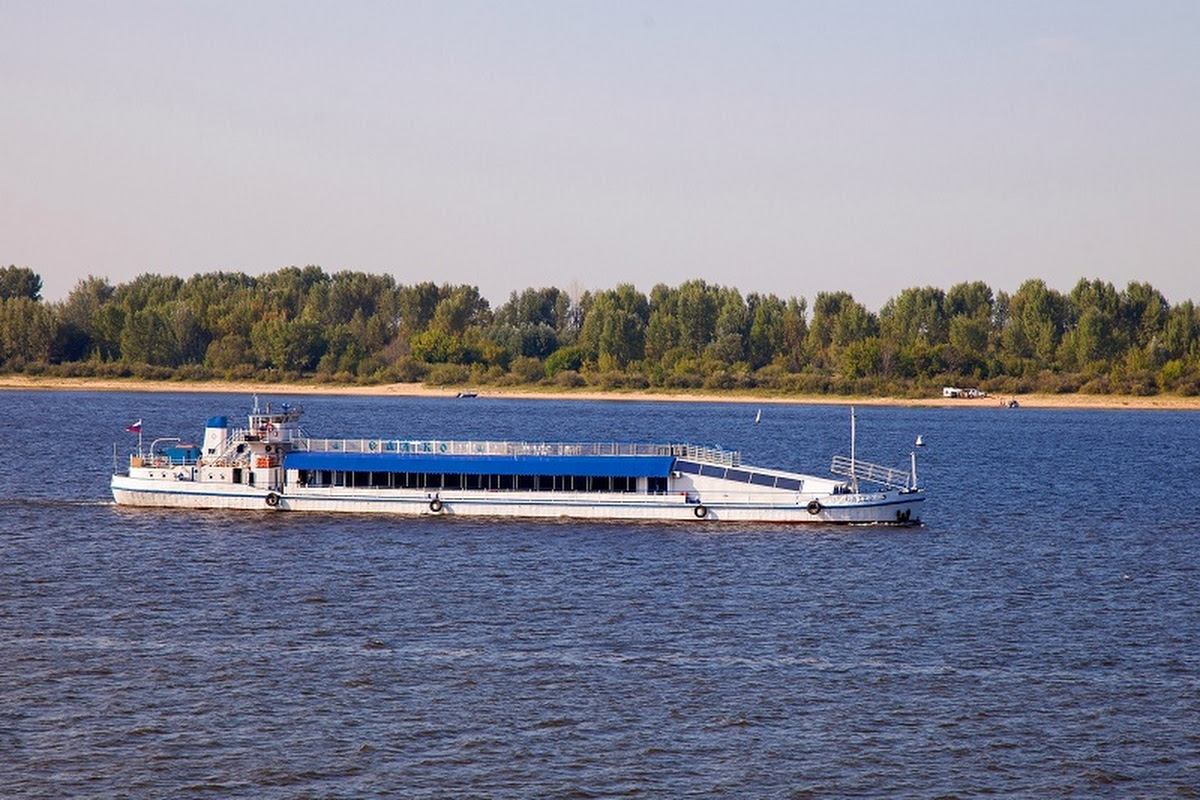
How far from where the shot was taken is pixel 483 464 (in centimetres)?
9694

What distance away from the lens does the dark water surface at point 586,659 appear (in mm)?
43750

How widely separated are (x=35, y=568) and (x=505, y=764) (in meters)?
40.7

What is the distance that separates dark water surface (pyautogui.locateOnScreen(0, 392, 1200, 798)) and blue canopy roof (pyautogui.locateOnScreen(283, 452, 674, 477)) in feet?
11.7

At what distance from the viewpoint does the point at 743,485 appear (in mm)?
94750

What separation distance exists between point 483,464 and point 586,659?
134ft

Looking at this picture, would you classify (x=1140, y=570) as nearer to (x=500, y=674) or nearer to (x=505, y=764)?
(x=500, y=674)

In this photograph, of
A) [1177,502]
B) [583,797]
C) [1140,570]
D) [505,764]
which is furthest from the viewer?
[1177,502]

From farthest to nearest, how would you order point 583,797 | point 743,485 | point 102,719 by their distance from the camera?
point 743,485 < point 102,719 < point 583,797

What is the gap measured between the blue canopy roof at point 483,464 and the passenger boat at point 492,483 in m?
0.06

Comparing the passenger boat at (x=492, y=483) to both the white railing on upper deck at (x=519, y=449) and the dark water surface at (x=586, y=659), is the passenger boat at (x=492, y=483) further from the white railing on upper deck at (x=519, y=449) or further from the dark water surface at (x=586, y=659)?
the dark water surface at (x=586, y=659)

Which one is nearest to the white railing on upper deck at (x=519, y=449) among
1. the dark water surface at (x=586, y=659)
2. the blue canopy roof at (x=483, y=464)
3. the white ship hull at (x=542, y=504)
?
the blue canopy roof at (x=483, y=464)

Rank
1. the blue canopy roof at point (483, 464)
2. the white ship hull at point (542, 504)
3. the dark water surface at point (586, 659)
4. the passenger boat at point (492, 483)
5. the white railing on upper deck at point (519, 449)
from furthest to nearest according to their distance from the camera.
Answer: the white railing on upper deck at point (519, 449)
the blue canopy roof at point (483, 464)
the passenger boat at point (492, 483)
the white ship hull at point (542, 504)
the dark water surface at point (586, 659)

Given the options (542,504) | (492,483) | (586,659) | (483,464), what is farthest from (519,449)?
(586,659)

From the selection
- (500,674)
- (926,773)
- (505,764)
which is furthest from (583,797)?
(500,674)
